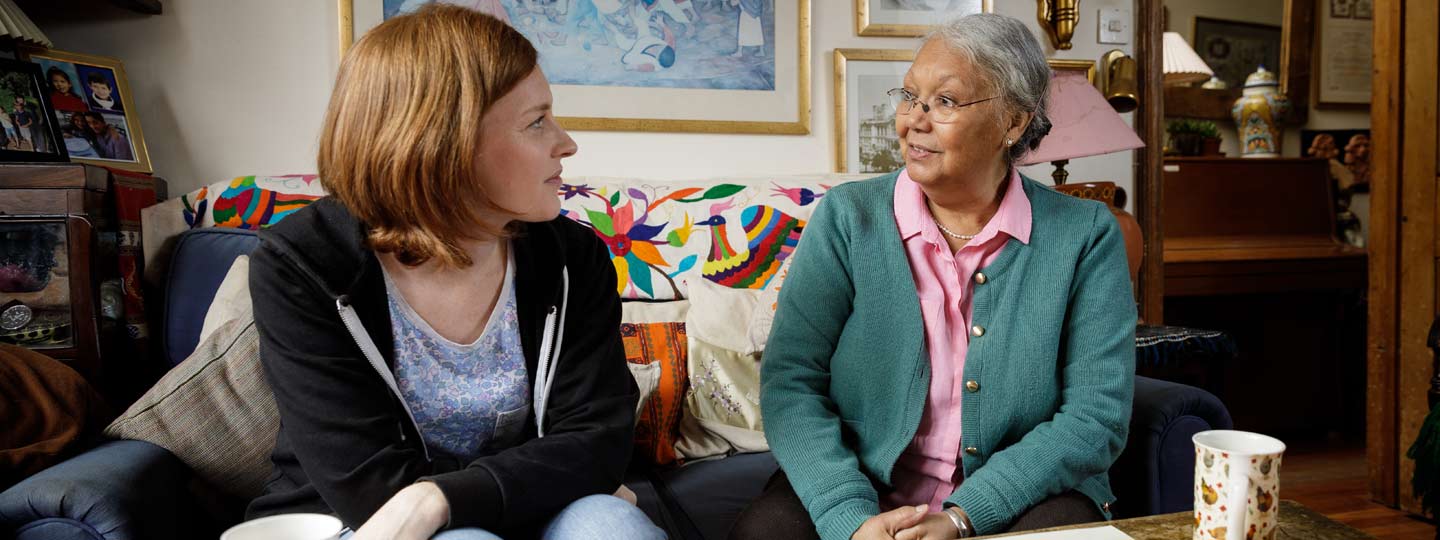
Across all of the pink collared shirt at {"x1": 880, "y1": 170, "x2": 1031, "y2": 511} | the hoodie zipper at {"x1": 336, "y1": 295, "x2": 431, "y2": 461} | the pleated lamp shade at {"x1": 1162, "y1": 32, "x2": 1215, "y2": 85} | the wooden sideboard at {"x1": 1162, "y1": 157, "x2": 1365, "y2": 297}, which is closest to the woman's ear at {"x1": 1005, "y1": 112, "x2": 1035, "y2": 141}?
the pink collared shirt at {"x1": 880, "y1": 170, "x2": 1031, "y2": 511}

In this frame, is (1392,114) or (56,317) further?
(1392,114)

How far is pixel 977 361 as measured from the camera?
1.31 meters

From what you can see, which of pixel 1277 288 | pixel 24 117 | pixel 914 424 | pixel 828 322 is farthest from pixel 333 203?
pixel 1277 288

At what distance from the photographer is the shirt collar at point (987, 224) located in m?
1.37

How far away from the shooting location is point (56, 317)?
5.62 ft

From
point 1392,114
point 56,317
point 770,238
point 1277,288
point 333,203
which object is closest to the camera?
point 333,203

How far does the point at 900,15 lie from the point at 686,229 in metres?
0.99

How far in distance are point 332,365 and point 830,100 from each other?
5.95ft

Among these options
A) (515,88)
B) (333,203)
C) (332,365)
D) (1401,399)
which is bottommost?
(1401,399)

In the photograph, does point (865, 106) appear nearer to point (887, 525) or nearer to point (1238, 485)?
point (887, 525)

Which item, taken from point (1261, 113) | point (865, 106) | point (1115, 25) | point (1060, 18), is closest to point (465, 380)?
point (865, 106)

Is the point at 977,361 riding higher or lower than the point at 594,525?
higher

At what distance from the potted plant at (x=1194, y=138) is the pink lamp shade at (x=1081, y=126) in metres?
1.56

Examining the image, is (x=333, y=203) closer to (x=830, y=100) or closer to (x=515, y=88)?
(x=515, y=88)
